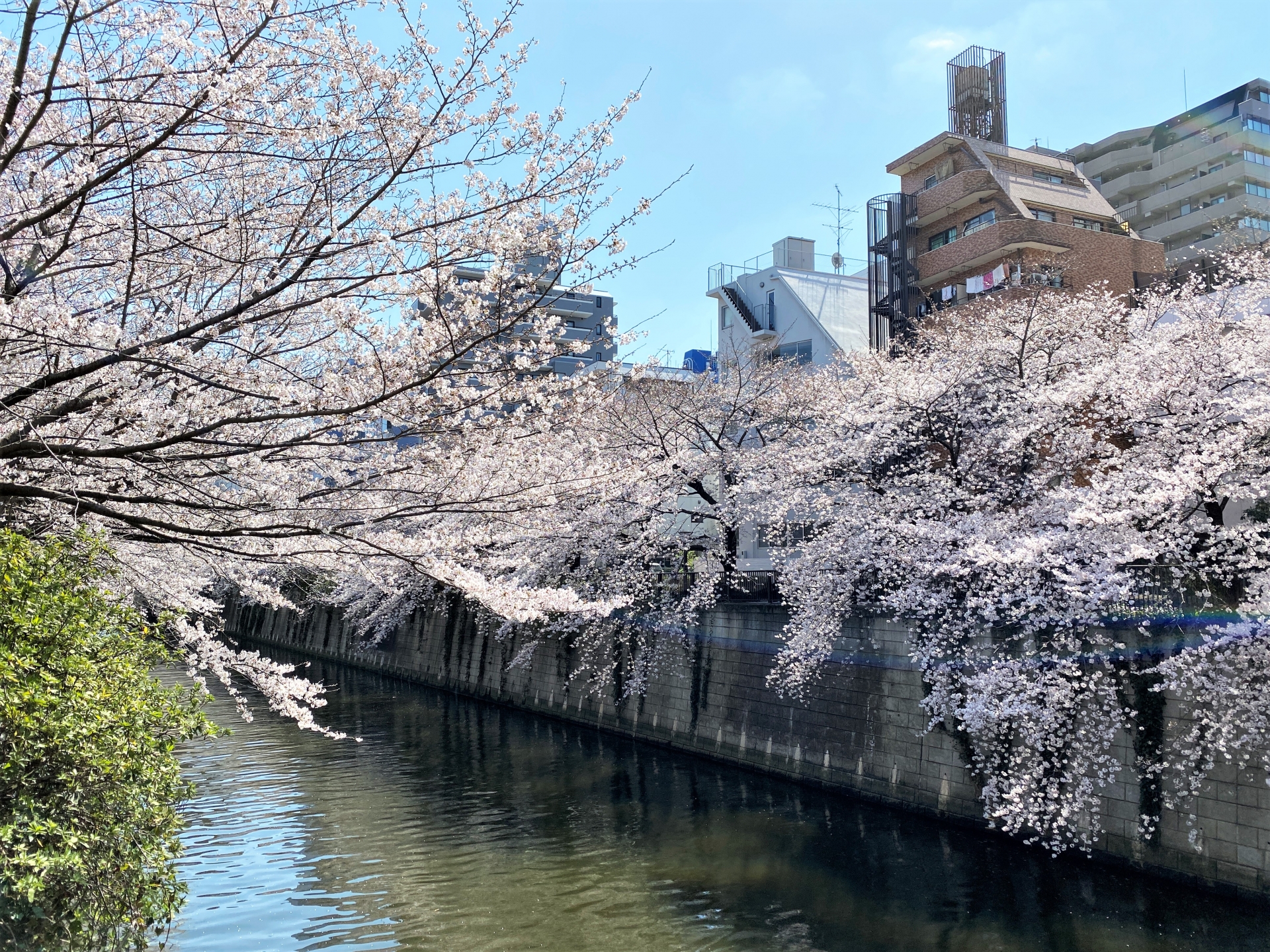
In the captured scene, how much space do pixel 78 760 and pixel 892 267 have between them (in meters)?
33.3

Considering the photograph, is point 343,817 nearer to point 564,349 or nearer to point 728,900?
point 728,900

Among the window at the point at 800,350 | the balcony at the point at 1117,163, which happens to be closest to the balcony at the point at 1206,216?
the balcony at the point at 1117,163

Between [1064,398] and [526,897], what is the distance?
1110cm

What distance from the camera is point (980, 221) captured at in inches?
1270

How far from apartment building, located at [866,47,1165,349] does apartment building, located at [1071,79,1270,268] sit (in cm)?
1725

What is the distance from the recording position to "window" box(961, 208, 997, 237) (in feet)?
104

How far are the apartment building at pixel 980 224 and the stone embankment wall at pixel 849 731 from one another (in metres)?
Answer: 13.4

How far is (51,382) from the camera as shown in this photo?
6.20 meters

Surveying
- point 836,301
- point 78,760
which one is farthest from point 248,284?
point 836,301

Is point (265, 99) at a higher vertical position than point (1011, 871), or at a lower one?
higher

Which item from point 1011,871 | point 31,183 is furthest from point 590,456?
point 31,183

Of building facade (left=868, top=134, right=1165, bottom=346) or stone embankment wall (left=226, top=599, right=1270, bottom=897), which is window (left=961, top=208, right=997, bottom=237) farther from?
stone embankment wall (left=226, top=599, right=1270, bottom=897)

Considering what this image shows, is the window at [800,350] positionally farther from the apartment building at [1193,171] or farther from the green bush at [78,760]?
the green bush at [78,760]

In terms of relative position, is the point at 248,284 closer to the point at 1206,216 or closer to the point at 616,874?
the point at 616,874
